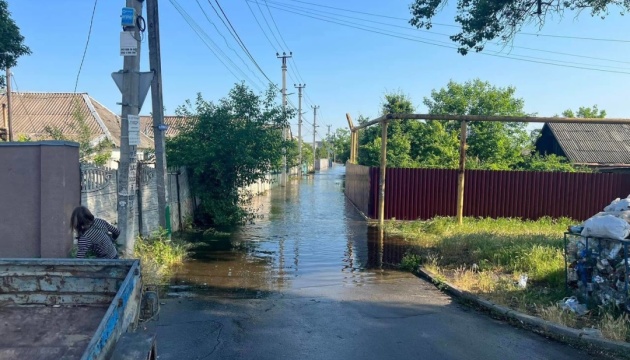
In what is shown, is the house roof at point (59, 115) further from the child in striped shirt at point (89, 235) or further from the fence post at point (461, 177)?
the child in striped shirt at point (89, 235)

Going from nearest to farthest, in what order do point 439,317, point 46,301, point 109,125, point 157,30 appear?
point 46,301
point 439,317
point 157,30
point 109,125

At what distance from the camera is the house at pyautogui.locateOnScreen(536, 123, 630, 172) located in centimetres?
2641

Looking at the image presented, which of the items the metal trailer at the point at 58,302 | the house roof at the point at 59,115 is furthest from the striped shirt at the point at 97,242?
the house roof at the point at 59,115

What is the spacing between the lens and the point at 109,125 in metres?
26.9

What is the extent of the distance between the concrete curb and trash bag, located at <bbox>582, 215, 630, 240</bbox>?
1.34m

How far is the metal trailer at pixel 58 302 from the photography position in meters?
3.45

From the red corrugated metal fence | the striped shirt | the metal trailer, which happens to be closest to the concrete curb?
the metal trailer

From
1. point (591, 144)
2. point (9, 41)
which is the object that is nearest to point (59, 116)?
point (9, 41)

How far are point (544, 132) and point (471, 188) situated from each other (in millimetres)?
19743

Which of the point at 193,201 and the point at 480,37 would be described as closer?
the point at 480,37

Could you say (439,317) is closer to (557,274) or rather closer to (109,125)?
(557,274)

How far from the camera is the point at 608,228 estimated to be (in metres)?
6.00

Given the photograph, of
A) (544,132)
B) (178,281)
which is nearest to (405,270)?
(178,281)

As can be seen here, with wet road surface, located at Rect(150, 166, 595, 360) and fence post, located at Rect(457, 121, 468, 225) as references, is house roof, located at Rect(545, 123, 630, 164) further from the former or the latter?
wet road surface, located at Rect(150, 166, 595, 360)
